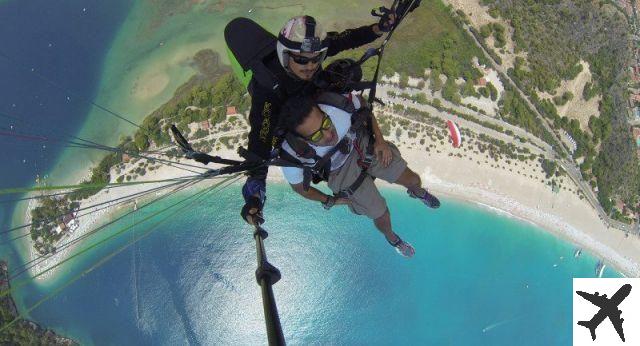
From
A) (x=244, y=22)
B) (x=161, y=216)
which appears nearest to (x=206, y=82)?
(x=161, y=216)

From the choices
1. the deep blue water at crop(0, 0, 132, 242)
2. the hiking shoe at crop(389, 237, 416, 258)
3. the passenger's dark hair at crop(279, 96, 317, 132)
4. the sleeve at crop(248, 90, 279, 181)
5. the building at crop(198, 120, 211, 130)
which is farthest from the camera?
the deep blue water at crop(0, 0, 132, 242)

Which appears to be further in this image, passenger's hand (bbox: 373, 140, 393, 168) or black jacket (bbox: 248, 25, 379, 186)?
passenger's hand (bbox: 373, 140, 393, 168)

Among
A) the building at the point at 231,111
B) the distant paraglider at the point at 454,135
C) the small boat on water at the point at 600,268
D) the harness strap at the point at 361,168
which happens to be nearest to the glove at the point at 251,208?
the harness strap at the point at 361,168

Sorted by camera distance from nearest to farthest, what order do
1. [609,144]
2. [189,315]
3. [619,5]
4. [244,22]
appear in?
[244,22] < [189,315] < [609,144] < [619,5]

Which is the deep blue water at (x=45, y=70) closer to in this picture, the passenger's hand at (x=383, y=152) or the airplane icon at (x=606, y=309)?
the passenger's hand at (x=383, y=152)

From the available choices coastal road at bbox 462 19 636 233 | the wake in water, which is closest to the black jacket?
the wake in water

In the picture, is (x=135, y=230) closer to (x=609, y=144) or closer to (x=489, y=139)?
(x=489, y=139)

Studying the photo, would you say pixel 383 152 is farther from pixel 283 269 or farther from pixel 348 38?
pixel 283 269

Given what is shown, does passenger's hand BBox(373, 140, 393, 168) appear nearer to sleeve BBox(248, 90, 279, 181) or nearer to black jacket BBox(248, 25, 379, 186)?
black jacket BBox(248, 25, 379, 186)
